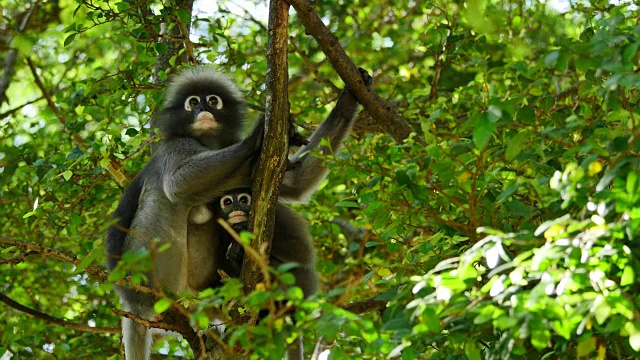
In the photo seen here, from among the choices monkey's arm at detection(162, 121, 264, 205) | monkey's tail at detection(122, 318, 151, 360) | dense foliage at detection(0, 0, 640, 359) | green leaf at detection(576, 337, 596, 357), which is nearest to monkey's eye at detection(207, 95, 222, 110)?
dense foliage at detection(0, 0, 640, 359)

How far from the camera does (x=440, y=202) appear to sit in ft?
11.4

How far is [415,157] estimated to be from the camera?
3.39 meters

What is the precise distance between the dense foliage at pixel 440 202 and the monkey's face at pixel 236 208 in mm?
592

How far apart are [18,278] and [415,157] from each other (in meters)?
4.93

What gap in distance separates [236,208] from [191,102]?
1.06 meters

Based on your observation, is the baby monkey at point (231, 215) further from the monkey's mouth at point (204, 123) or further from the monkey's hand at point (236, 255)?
the monkey's mouth at point (204, 123)

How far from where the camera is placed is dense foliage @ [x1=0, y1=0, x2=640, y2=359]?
2.40 m

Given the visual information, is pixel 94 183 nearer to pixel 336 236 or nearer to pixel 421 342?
pixel 336 236

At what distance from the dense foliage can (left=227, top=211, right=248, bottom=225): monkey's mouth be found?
0.60m

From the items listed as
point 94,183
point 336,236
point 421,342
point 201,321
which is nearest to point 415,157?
point 421,342

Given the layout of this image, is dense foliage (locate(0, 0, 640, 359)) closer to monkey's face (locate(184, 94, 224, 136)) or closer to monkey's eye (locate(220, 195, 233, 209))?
monkey's face (locate(184, 94, 224, 136))

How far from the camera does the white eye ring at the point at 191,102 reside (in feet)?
18.4

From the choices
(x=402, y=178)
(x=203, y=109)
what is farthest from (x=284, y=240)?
(x=402, y=178)

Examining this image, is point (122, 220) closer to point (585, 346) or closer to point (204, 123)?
point (204, 123)
